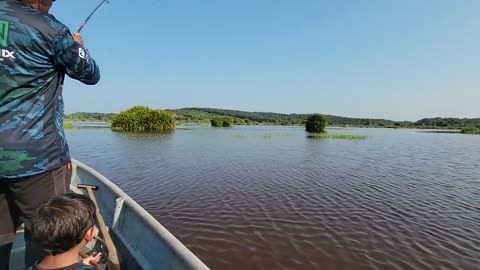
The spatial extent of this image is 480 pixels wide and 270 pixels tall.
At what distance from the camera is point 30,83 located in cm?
203

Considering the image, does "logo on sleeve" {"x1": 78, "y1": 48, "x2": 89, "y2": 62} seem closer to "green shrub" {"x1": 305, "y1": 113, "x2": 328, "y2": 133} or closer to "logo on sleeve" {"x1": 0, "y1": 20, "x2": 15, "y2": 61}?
"logo on sleeve" {"x1": 0, "y1": 20, "x2": 15, "y2": 61}

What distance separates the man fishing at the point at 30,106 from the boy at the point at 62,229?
32cm

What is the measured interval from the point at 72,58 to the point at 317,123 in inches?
2307

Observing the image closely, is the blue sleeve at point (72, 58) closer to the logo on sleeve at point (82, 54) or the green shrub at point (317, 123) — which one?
the logo on sleeve at point (82, 54)

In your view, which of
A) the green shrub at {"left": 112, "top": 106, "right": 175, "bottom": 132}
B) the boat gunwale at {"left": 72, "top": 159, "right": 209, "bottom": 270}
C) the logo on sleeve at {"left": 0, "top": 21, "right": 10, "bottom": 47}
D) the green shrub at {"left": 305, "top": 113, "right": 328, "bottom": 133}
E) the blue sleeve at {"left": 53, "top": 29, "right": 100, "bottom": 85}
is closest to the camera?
the logo on sleeve at {"left": 0, "top": 21, "right": 10, "bottom": 47}

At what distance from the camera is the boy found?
1.76 meters

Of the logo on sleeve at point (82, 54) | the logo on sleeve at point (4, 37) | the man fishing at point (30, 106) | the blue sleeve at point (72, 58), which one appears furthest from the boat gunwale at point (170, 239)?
the logo on sleeve at point (4, 37)

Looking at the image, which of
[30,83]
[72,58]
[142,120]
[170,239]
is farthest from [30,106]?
[142,120]

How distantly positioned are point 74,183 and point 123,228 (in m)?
2.44

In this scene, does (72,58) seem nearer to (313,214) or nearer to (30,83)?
(30,83)

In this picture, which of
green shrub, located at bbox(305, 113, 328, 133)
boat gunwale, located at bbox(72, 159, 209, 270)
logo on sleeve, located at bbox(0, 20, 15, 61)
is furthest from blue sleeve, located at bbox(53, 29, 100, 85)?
green shrub, located at bbox(305, 113, 328, 133)

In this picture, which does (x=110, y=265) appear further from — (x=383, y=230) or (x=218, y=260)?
(x=383, y=230)

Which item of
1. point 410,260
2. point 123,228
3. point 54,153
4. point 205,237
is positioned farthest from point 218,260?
point 54,153

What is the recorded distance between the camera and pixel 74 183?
551 centimetres
